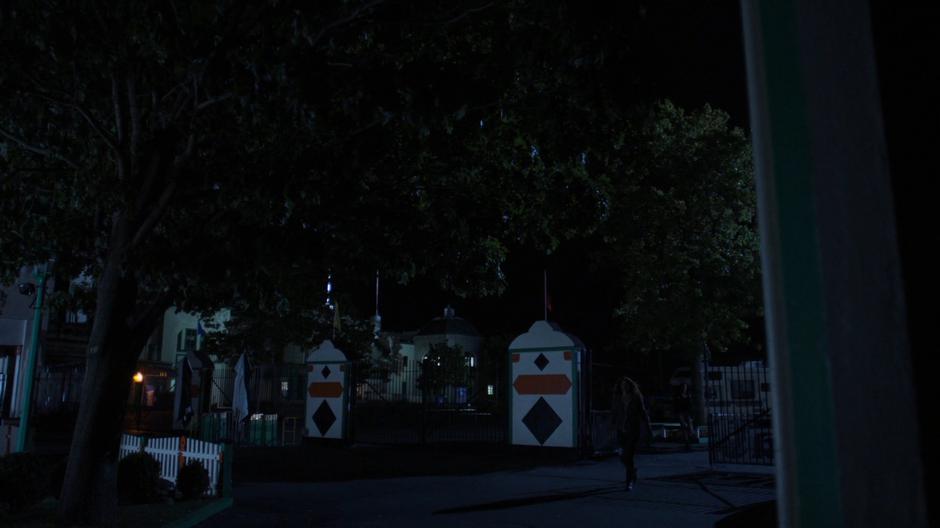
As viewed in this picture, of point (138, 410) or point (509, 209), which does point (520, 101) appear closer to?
point (509, 209)

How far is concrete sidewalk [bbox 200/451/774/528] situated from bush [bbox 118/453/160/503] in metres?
1.27

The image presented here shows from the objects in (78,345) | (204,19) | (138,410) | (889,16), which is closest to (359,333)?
(78,345)

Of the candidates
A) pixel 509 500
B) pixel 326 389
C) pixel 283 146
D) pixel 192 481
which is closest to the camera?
pixel 283 146

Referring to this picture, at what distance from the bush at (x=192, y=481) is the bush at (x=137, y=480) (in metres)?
0.38

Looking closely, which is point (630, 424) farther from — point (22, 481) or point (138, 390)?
point (138, 390)

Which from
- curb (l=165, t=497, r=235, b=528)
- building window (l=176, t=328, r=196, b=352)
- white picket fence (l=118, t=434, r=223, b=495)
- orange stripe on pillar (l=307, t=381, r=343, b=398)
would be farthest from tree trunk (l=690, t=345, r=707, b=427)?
building window (l=176, t=328, r=196, b=352)

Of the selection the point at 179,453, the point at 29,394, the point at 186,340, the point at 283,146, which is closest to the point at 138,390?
the point at 29,394

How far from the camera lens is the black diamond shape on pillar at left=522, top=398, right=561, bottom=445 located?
17.3 m

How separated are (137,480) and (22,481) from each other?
5.13 feet

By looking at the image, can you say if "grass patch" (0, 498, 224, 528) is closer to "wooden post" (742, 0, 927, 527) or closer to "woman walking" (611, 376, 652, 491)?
"woman walking" (611, 376, 652, 491)

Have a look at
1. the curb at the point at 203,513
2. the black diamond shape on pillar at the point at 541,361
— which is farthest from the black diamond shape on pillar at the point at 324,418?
the curb at the point at 203,513

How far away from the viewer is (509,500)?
37.4 ft

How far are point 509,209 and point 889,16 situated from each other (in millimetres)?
10844

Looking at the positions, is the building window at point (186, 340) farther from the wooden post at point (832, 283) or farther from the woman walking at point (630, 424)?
A: the wooden post at point (832, 283)
